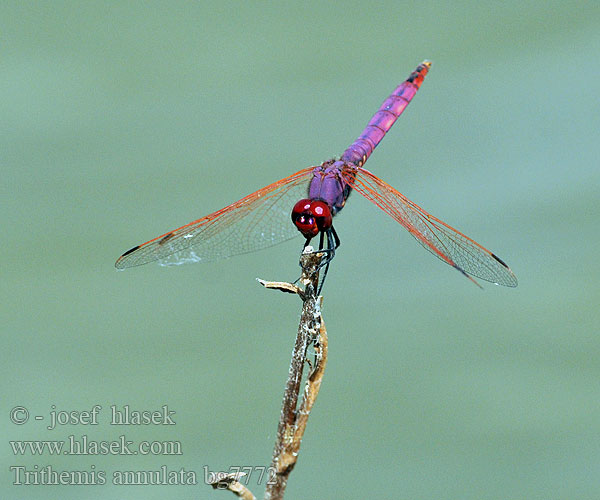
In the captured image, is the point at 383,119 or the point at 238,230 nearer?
the point at 238,230

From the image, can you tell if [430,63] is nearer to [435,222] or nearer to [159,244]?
[435,222]

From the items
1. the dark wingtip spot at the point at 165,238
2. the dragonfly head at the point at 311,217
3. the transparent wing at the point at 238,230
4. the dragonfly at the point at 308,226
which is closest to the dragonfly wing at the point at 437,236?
the dragonfly at the point at 308,226

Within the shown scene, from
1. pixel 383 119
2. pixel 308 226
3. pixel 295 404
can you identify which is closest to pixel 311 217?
pixel 308 226

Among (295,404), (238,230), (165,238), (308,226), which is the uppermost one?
(238,230)

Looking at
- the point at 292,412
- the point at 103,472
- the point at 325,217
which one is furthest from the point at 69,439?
the point at 292,412

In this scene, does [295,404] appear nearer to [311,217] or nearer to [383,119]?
[311,217]

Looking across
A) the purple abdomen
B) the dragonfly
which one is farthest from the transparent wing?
the purple abdomen

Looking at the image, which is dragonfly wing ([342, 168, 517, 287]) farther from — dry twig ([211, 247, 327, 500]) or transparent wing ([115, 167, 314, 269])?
dry twig ([211, 247, 327, 500])

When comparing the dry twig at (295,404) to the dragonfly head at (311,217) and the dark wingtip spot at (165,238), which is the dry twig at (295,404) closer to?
the dragonfly head at (311,217)
